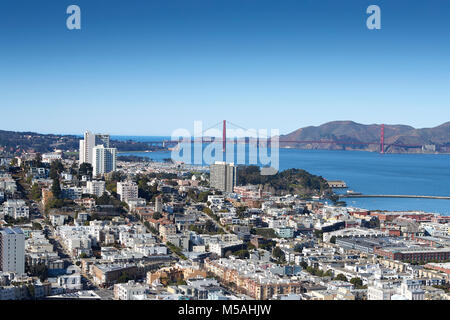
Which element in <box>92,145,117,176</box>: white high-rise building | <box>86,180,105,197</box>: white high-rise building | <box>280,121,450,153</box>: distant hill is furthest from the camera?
<box>280,121,450,153</box>: distant hill

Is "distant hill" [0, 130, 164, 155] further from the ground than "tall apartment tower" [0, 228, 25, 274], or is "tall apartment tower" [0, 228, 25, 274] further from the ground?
"distant hill" [0, 130, 164, 155]

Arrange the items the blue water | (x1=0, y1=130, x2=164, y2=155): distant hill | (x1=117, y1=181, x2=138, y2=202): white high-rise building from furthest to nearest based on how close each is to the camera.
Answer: (x1=0, y1=130, x2=164, y2=155): distant hill, the blue water, (x1=117, y1=181, x2=138, y2=202): white high-rise building

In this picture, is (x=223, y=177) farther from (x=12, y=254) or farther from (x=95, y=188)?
(x=12, y=254)

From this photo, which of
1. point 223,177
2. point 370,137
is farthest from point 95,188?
point 370,137

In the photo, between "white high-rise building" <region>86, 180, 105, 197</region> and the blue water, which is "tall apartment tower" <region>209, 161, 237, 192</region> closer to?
the blue water

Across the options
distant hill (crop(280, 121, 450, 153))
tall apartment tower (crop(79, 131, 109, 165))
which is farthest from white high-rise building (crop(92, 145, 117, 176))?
distant hill (crop(280, 121, 450, 153))

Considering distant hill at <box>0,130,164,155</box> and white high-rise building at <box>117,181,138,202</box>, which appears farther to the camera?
distant hill at <box>0,130,164,155</box>
